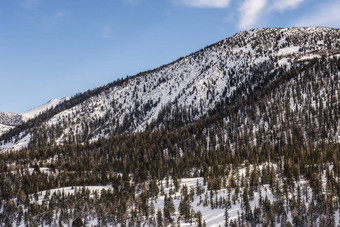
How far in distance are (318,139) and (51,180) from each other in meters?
114

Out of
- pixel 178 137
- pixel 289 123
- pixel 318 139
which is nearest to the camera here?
pixel 318 139

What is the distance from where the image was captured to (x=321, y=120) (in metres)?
130

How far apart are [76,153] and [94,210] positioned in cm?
10284

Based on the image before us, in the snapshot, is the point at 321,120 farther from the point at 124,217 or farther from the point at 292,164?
the point at 124,217

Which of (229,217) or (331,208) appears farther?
(229,217)

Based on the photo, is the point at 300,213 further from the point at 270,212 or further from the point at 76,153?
the point at 76,153

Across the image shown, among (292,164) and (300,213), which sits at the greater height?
(292,164)

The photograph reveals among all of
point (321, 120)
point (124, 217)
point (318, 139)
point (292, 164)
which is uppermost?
point (321, 120)

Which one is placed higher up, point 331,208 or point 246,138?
point 246,138

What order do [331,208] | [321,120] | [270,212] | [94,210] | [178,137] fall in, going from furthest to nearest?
[178,137], [321,120], [94,210], [270,212], [331,208]

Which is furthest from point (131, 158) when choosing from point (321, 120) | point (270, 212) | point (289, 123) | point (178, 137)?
point (270, 212)

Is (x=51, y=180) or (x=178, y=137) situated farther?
(x=178, y=137)

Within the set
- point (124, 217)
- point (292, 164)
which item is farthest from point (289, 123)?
point (124, 217)

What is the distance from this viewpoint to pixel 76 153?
7077 inches
